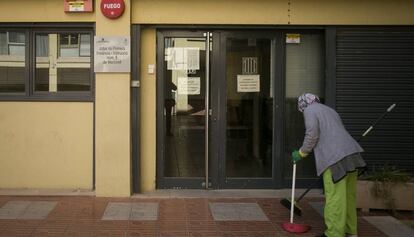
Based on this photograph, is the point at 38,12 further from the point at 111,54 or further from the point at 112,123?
the point at 112,123

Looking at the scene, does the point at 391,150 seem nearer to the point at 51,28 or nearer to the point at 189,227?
the point at 189,227

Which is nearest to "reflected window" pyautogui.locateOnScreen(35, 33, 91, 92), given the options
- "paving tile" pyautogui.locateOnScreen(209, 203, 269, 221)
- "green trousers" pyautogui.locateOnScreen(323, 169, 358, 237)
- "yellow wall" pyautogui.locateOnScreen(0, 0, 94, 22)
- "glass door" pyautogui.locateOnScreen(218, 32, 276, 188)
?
"yellow wall" pyautogui.locateOnScreen(0, 0, 94, 22)

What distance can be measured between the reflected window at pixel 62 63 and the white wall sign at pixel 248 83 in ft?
7.59

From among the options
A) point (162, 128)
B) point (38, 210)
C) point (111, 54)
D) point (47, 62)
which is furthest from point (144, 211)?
point (47, 62)

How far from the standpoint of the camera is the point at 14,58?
898 centimetres

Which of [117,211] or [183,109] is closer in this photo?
[117,211]

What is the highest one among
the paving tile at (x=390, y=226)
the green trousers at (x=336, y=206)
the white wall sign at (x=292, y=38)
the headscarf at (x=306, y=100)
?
the white wall sign at (x=292, y=38)

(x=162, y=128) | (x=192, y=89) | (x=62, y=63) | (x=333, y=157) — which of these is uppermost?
(x=62, y=63)

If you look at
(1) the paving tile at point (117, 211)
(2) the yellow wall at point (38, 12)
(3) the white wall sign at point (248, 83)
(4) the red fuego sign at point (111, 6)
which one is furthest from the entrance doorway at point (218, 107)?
(2) the yellow wall at point (38, 12)

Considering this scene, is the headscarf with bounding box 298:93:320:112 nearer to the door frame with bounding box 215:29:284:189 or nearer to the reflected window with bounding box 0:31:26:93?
the door frame with bounding box 215:29:284:189

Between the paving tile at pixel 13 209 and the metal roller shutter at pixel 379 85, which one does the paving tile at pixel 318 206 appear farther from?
the paving tile at pixel 13 209

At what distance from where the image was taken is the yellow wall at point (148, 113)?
8.88m

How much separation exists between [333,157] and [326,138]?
23 cm

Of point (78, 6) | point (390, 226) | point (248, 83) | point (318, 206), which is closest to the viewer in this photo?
point (390, 226)
